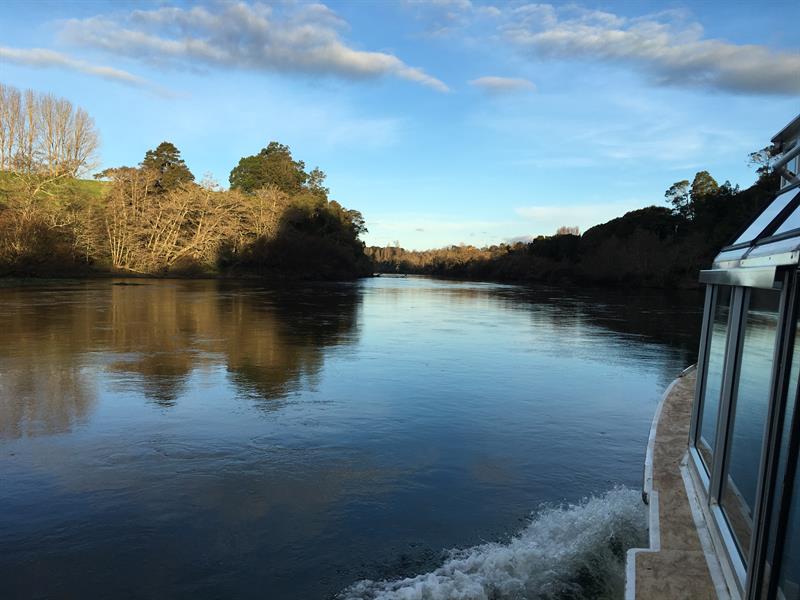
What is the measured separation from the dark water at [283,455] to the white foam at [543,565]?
7 centimetres

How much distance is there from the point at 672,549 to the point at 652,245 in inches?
2423

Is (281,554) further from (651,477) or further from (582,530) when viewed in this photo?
(651,477)

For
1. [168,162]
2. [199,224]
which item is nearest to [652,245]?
[199,224]

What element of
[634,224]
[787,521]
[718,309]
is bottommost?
[787,521]

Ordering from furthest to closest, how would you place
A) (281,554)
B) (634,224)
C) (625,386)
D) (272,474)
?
(634,224), (625,386), (272,474), (281,554)

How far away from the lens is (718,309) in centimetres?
409

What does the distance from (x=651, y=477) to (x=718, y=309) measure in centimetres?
142

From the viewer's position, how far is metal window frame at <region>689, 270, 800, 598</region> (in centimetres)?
231

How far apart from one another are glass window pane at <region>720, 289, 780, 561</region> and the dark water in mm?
1349

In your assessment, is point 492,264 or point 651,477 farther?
point 492,264

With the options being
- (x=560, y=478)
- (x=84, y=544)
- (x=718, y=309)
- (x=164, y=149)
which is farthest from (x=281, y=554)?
(x=164, y=149)

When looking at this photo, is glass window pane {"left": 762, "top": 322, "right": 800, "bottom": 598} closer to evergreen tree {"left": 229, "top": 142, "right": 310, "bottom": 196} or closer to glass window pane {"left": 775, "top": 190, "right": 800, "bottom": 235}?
glass window pane {"left": 775, "top": 190, "right": 800, "bottom": 235}

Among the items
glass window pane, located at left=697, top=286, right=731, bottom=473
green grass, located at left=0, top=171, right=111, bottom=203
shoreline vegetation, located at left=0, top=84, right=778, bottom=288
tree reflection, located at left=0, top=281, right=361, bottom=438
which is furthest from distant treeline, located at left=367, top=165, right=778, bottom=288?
green grass, located at left=0, top=171, right=111, bottom=203

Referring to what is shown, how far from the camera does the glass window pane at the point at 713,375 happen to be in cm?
389
